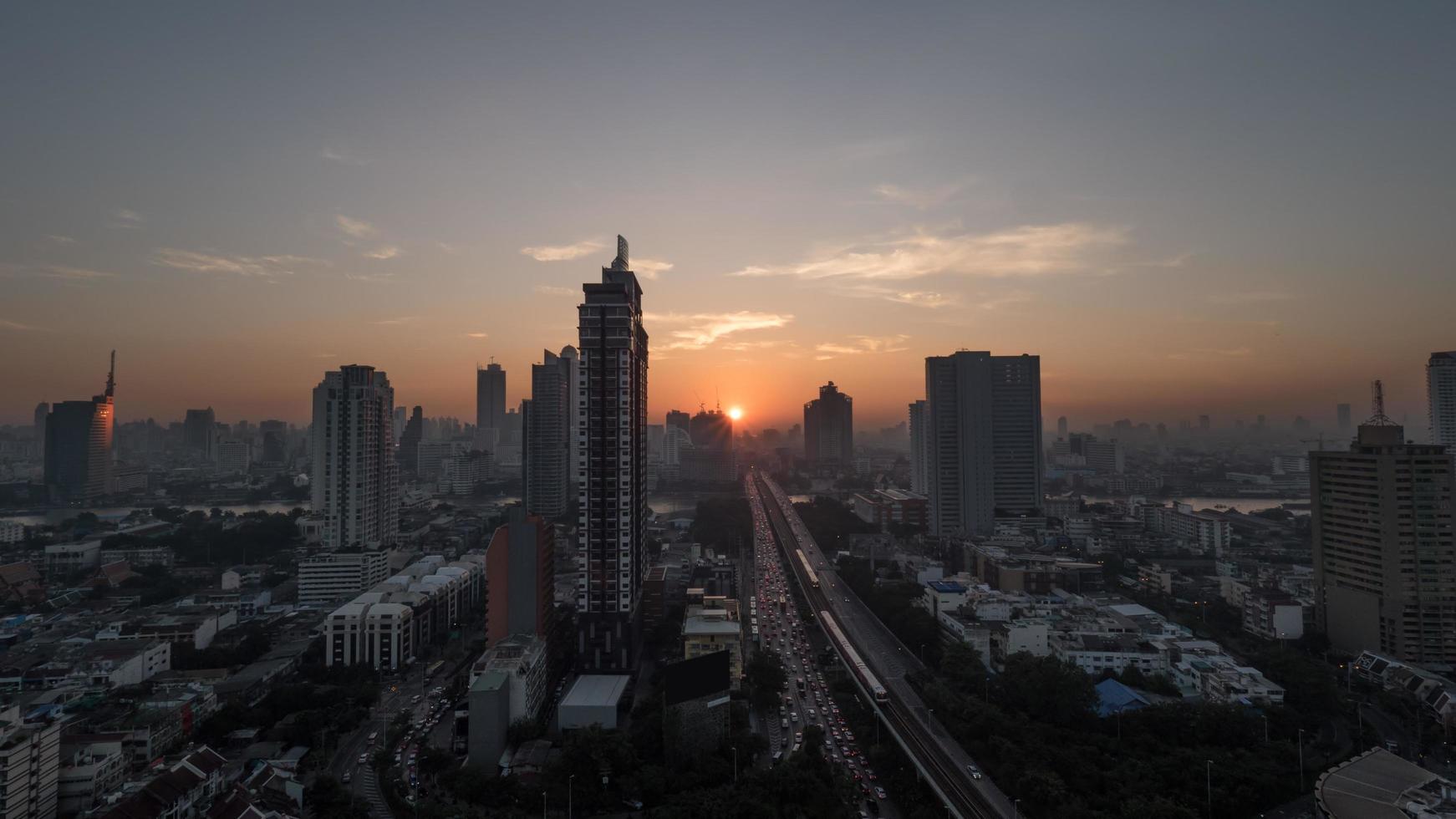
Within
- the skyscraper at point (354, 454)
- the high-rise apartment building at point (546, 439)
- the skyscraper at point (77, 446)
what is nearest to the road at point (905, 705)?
the high-rise apartment building at point (546, 439)

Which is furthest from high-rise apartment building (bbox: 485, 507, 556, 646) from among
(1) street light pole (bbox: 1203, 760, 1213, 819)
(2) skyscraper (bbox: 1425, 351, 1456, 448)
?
(2) skyscraper (bbox: 1425, 351, 1456, 448)

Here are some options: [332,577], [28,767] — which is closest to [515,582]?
[28,767]

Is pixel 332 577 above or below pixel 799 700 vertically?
above

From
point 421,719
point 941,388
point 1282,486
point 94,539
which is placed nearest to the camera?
point 421,719

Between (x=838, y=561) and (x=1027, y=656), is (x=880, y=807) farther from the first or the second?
(x=838, y=561)

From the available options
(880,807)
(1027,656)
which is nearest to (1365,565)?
(1027,656)

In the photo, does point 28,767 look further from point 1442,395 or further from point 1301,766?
point 1442,395
